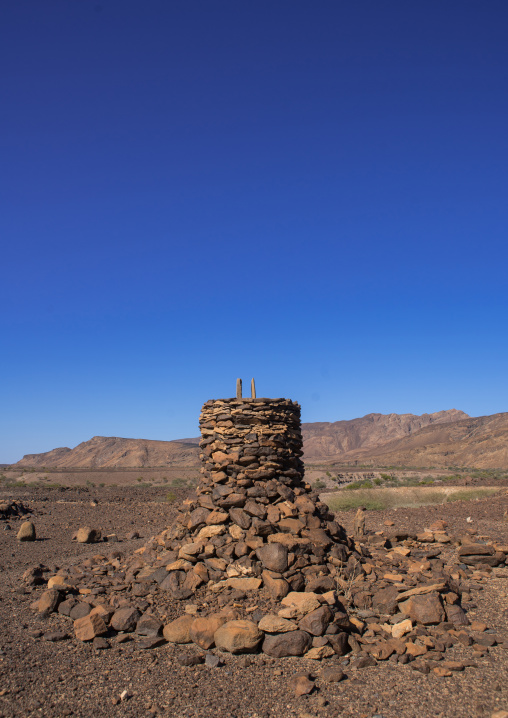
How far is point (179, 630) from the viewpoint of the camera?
736cm

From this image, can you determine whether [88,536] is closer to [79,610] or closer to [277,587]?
[79,610]

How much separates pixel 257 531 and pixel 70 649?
3.48m

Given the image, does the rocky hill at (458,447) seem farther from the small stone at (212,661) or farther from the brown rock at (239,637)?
the small stone at (212,661)

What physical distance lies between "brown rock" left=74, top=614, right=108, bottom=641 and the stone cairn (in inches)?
0.7

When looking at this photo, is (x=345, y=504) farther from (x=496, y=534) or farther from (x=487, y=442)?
(x=487, y=442)

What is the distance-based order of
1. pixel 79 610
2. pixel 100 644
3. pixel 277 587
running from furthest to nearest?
pixel 79 610 < pixel 277 587 < pixel 100 644

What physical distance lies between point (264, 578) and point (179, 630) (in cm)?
166

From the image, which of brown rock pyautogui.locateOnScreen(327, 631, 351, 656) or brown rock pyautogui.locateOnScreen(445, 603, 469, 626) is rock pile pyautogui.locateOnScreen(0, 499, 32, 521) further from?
brown rock pyautogui.locateOnScreen(445, 603, 469, 626)

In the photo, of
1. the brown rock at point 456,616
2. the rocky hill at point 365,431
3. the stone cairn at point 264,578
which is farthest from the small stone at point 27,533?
the rocky hill at point 365,431

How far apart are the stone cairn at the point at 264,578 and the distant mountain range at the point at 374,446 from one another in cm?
6227

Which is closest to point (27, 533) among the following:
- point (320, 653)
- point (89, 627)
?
point (89, 627)

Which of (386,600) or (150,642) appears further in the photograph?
(386,600)

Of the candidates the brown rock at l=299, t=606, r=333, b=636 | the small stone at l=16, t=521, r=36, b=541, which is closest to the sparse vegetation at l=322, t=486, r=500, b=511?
the small stone at l=16, t=521, r=36, b=541

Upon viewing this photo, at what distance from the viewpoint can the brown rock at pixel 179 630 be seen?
24.0 ft
